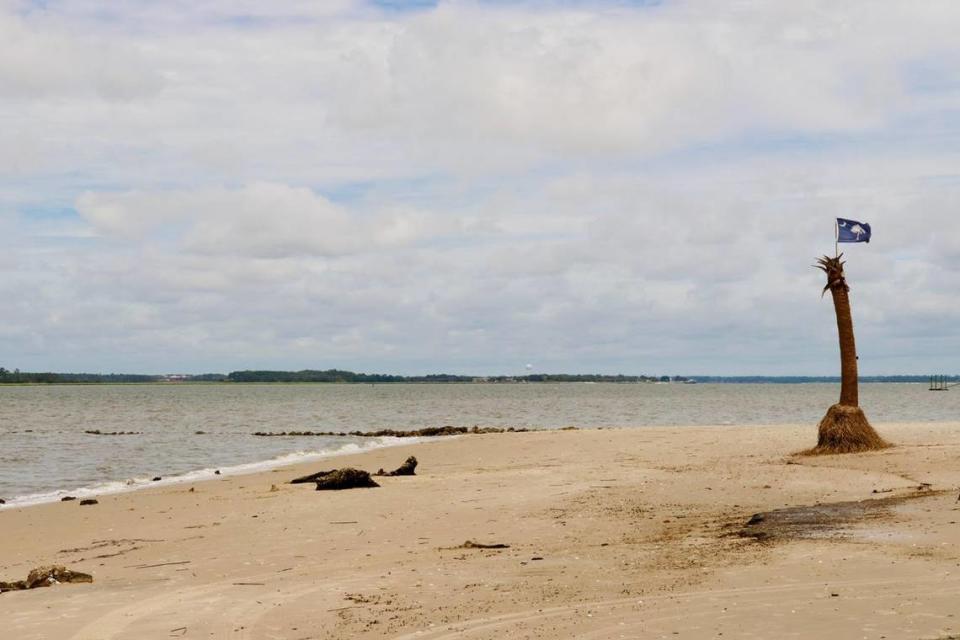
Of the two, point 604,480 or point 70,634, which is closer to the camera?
point 70,634

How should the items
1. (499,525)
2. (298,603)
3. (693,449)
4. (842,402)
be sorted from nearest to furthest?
(298,603) → (499,525) → (842,402) → (693,449)

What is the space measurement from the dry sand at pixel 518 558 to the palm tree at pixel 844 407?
1703 millimetres

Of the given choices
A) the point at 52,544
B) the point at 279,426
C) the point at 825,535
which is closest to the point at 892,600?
the point at 825,535

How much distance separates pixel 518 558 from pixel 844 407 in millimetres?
16571

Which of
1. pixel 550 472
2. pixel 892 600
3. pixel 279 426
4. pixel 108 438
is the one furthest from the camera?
pixel 279 426

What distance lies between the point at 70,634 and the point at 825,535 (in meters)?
8.93

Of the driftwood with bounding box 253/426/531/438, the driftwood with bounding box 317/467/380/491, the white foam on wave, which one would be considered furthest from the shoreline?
the driftwood with bounding box 253/426/531/438

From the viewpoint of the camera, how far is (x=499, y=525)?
15664 millimetres

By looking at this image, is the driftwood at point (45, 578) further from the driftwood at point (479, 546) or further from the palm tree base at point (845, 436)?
the palm tree base at point (845, 436)

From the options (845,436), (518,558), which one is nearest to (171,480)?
(845,436)

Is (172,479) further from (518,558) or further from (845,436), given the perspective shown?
(518,558)

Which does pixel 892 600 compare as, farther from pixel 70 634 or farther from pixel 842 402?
pixel 842 402

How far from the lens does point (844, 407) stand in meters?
26.5

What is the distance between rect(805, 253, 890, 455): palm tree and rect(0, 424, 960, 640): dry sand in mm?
1703
